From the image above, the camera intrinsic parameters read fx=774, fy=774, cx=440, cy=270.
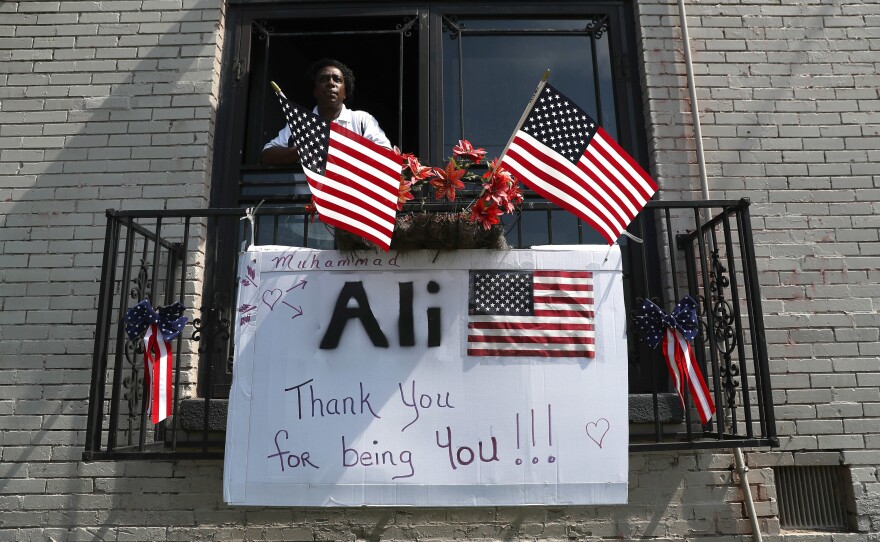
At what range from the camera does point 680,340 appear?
12.5 feet

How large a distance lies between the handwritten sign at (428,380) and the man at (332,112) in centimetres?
111

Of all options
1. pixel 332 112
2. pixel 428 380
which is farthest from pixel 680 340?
pixel 332 112

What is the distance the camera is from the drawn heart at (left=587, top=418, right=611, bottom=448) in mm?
3650

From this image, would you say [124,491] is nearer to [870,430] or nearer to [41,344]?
[41,344]

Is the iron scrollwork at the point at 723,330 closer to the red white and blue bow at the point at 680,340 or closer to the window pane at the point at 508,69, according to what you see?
the red white and blue bow at the point at 680,340

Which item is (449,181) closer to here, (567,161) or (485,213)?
(485,213)

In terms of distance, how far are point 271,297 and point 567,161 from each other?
158 cm

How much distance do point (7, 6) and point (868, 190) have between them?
5519 mm

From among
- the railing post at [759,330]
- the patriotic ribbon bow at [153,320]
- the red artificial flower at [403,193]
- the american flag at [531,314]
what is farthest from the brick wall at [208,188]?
the red artificial flower at [403,193]

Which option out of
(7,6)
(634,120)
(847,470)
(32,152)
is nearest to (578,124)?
(634,120)

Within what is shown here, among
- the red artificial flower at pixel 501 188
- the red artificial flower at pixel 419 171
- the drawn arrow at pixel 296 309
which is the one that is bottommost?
the drawn arrow at pixel 296 309

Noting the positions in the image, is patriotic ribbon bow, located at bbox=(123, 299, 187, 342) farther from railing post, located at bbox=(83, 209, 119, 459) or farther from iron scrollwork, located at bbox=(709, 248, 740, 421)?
iron scrollwork, located at bbox=(709, 248, 740, 421)

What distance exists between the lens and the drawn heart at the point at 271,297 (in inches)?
149

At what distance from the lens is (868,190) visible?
4598 mm
